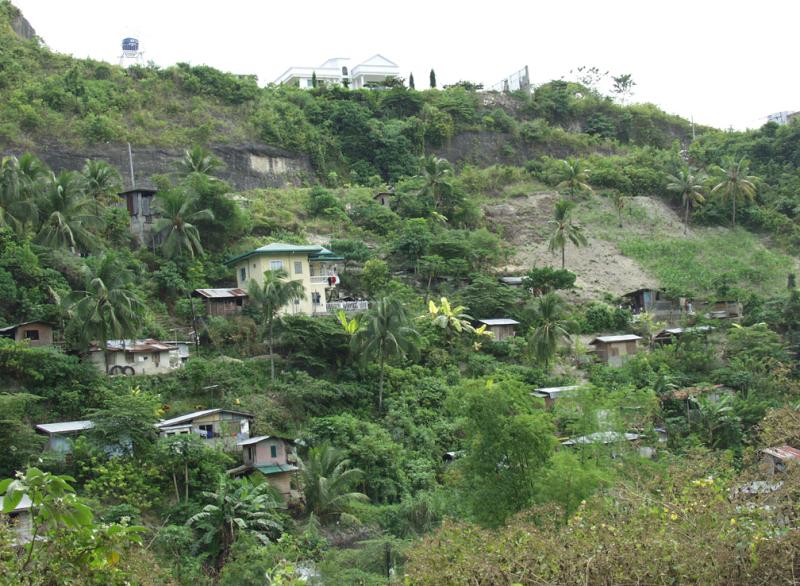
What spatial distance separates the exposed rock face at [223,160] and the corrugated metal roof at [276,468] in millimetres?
23805

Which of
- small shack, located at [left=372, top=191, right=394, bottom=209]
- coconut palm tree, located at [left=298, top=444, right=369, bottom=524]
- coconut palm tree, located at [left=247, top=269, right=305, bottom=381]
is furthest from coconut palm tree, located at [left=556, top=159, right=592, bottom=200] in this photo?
coconut palm tree, located at [left=298, top=444, right=369, bottom=524]

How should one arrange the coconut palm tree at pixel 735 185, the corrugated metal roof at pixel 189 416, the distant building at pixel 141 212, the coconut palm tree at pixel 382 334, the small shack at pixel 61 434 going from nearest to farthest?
1. the small shack at pixel 61 434
2. the corrugated metal roof at pixel 189 416
3. the coconut palm tree at pixel 382 334
4. the distant building at pixel 141 212
5. the coconut palm tree at pixel 735 185

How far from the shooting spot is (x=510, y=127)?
222 ft

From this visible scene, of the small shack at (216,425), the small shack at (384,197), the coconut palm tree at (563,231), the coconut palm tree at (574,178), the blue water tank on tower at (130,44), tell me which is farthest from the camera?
the blue water tank on tower at (130,44)

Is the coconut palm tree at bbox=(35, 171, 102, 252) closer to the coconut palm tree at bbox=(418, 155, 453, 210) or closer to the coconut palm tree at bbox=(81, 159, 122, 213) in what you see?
the coconut palm tree at bbox=(81, 159, 122, 213)

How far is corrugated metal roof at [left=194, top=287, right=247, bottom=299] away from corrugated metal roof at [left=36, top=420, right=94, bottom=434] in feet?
35.8

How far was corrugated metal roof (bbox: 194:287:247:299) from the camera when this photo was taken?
39.4 meters

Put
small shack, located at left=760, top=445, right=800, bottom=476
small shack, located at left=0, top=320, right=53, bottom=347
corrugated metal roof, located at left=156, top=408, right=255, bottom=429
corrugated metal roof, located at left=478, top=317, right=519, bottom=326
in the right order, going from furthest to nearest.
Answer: corrugated metal roof, located at left=478, top=317, right=519, bottom=326 < small shack, located at left=0, top=320, right=53, bottom=347 < corrugated metal roof, located at left=156, top=408, right=255, bottom=429 < small shack, located at left=760, top=445, right=800, bottom=476

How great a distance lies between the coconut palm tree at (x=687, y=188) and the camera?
57.9m

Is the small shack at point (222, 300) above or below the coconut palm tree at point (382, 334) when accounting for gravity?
above

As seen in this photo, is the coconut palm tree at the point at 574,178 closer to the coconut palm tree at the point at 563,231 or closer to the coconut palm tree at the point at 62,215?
the coconut palm tree at the point at 563,231

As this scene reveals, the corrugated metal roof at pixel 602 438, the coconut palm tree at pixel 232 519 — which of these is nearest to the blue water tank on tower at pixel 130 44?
the coconut palm tree at pixel 232 519

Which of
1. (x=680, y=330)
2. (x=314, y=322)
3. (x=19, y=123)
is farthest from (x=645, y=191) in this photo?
(x=19, y=123)

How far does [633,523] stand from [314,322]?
26.3 meters
